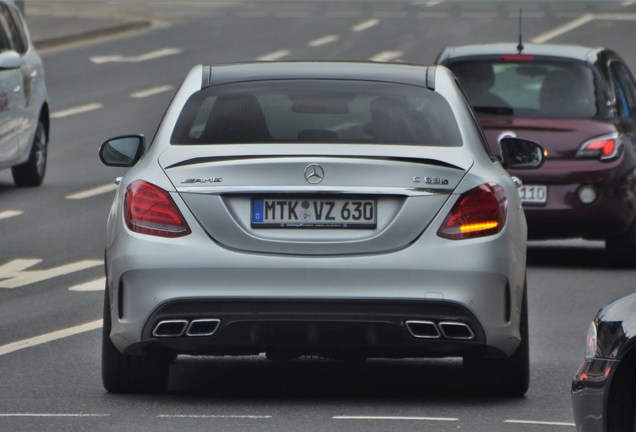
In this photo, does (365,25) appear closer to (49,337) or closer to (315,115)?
(49,337)

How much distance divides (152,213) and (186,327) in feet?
1.58

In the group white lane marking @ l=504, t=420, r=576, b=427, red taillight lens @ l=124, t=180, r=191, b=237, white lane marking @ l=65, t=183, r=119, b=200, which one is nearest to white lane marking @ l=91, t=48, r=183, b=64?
white lane marking @ l=65, t=183, r=119, b=200

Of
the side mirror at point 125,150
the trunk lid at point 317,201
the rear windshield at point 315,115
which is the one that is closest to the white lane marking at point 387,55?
the side mirror at point 125,150

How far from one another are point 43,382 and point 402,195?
2.00 metres

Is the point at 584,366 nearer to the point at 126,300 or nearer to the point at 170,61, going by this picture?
the point at 126,300

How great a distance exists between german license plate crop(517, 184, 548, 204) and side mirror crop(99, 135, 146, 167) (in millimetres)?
5590

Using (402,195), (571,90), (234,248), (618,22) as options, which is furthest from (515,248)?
(618,22)

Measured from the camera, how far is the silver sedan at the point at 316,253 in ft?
26.7

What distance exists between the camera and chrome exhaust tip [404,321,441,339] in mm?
8164

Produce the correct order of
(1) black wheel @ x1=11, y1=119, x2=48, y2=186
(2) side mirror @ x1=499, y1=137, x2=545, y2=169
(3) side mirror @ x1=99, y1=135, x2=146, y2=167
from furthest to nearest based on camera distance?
(1) black wheel @ x1=11, y1=119, x2=48, y2=186 < (2) side mirror @ x1=499, y1=137, x2=545, y2=169 < (3) side mirror @ x1=99, y1=135, x2=146, y2=167

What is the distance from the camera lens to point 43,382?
9.18 metres

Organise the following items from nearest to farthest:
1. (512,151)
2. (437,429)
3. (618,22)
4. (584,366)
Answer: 1. (584,366)
2. (437,429)
3. (512,151)
4. (618,22)

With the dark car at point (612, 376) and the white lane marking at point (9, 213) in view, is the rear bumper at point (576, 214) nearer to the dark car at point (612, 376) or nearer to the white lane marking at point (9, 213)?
the white lane marking at point (9, 213)

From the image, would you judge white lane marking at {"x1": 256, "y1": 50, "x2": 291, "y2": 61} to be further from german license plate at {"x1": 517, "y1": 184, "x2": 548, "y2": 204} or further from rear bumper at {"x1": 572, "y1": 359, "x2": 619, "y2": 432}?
rear bumper at {"x1": 572, "y1": 359, "x2": 619, "y2": 432}
